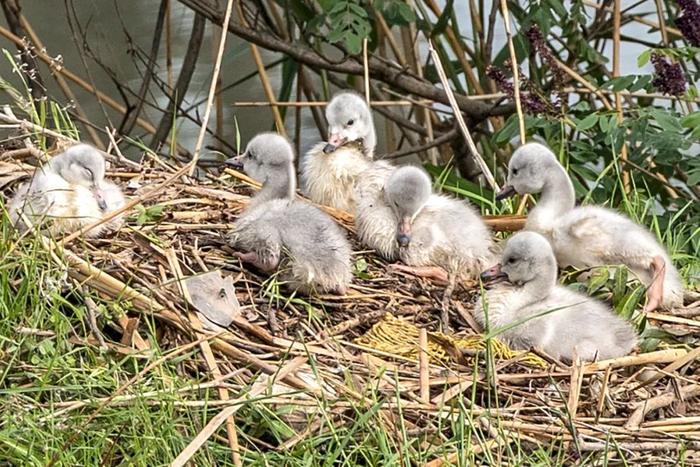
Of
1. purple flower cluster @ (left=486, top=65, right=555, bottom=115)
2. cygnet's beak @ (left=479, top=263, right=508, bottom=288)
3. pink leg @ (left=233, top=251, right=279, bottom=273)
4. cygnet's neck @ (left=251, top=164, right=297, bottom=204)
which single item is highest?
purple flower cluster @ (left=486, top=65, right=555, bottom=115)

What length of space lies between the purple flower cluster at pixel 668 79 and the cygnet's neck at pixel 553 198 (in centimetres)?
53

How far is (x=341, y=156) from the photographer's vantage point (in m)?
4.53

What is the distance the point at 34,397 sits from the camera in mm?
3285

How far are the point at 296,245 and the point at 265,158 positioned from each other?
1.78 ft

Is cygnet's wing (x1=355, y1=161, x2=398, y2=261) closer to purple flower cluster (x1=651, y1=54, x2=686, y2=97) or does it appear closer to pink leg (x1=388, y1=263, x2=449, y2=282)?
pink leg (x1=388, y1=263, x2=449, y2=282)

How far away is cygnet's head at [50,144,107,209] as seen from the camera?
3.98 m

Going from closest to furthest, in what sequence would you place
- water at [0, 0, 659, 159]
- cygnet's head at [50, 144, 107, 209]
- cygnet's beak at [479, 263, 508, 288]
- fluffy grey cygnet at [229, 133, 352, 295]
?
fluffy grey cygnet at [229, 133, 352, 295]
cygnet's beak at [479, 263, 508, 288]
cygnet's head at [50, 144, 107, 209]
water at [0, 0, 659, 159]

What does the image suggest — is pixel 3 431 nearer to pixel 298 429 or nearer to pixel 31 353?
pixel 31 353

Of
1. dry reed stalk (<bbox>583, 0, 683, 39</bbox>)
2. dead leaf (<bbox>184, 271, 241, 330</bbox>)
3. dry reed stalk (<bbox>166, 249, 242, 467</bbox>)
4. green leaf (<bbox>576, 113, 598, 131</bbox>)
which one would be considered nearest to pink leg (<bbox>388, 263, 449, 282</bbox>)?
dead leaf (<bbox>184, 271, 241, 330</bbox>)

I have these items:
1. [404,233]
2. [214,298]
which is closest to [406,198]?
[404,233]

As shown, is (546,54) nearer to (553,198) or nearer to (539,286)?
(553,198)

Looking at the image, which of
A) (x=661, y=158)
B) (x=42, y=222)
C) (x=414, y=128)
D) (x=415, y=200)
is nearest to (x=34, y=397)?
(x=42, y=222)

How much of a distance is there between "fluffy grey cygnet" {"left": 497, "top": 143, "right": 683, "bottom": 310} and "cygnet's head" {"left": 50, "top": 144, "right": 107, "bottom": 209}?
1216mm

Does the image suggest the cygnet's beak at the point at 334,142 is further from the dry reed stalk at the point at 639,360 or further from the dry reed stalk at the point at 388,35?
the dry reed stalk at the point at 639,360
